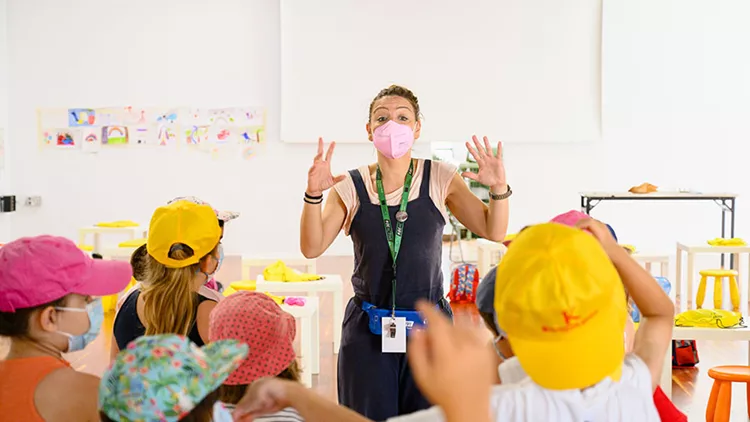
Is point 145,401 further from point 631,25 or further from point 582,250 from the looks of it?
point 631,25

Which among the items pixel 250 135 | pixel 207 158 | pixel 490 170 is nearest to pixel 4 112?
pixel 207 158

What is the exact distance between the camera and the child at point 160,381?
1.37 meters

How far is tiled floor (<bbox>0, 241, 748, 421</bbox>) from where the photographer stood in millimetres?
4508

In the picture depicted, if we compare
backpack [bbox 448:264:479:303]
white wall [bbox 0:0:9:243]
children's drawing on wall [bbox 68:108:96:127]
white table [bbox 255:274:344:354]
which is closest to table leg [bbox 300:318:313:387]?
white table [bbox 255:274:344:354]

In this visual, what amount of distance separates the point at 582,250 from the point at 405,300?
1422 millimetres

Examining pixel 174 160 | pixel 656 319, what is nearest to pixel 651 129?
pixel 174 160

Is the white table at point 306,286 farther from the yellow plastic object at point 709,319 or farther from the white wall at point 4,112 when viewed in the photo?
the white wall at point 4,112

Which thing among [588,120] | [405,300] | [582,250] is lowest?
[405,300]

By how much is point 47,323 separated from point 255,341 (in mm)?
431

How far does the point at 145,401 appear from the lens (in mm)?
1359

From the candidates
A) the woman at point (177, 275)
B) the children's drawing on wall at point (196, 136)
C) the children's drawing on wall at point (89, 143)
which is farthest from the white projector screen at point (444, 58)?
the woman at point (177, 275)

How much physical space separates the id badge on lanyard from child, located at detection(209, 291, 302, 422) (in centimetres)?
74

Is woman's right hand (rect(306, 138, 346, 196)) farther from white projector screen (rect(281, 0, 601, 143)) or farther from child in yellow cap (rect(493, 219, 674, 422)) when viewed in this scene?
white projector screen (rect(281, 0, 601, 143))

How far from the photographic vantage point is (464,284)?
7668 millimetres
